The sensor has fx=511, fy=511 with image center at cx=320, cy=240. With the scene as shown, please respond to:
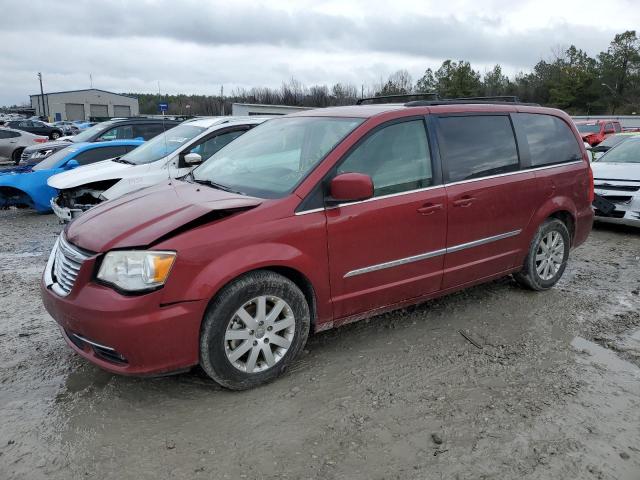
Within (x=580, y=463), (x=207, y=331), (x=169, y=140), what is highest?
(x=169, y=140)

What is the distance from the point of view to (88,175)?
303 inches

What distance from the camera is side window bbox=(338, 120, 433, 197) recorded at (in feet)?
12.1

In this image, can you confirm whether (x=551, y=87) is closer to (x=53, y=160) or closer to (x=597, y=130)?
(x=597, y=130)

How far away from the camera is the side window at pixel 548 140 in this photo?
4781mm

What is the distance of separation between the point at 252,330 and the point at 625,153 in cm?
837

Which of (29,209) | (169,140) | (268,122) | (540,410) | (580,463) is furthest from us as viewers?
(29,209)

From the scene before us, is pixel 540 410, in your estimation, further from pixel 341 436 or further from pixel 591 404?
pixel 341 436

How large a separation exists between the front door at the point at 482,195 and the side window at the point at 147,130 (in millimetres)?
9671

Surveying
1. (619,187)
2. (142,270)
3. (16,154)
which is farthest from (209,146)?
(16,154)

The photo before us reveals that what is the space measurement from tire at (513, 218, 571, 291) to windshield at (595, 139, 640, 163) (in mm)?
4611

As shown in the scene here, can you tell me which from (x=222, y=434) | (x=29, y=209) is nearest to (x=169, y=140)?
(x=29, y=209)

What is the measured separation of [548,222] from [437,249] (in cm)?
161

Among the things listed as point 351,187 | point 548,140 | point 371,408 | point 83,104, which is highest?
point 83,104

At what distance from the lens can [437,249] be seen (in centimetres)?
404
